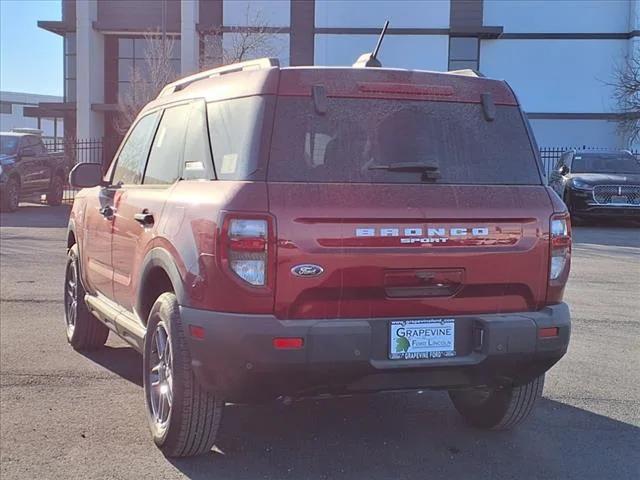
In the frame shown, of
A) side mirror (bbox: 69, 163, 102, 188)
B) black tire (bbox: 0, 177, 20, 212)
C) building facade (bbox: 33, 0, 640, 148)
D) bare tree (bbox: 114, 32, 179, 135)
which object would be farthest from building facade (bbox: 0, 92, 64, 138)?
side mirror (bbox: 69, 163, 102, 188)

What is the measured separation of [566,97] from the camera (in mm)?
34156

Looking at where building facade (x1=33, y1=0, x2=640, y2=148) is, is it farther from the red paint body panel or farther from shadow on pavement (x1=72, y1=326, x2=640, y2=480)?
the red paint body panel

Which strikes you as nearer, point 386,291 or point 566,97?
point 386,291

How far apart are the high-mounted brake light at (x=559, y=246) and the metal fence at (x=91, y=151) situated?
774 inches

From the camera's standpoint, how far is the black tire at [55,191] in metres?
20.6

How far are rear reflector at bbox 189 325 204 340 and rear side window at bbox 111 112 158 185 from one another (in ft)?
5.57

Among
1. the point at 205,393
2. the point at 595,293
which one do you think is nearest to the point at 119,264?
the point at 205,393

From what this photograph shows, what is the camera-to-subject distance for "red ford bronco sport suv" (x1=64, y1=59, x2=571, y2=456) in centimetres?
346

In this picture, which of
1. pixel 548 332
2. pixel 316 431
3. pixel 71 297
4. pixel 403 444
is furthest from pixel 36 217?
pixel 548 332

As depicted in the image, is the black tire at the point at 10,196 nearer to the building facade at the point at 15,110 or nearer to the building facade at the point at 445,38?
the building facade at the point at 445,38

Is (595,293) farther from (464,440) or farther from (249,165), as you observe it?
(249,165)

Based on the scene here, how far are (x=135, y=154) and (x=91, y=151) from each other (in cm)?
2771

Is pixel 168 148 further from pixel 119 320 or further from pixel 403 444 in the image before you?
pixel 403 444

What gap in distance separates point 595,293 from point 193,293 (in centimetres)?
682
